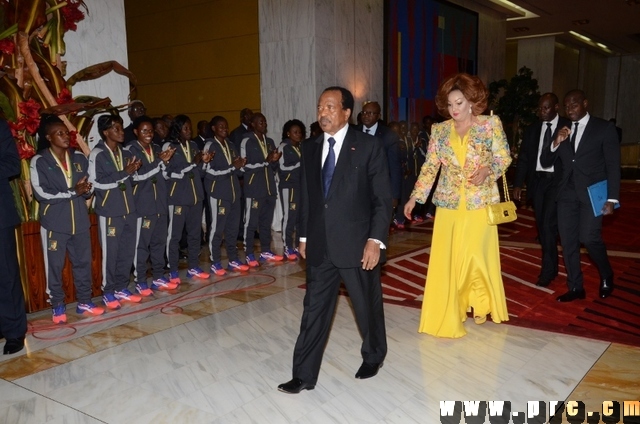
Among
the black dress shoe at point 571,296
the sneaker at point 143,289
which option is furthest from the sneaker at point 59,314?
the black dress shoe at point 571,296

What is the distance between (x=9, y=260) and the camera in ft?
13.6

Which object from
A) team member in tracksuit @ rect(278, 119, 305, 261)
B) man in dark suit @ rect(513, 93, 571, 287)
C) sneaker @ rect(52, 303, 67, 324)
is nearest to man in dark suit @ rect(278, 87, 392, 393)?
sneaker @ rect(52, 303, 67, 324)

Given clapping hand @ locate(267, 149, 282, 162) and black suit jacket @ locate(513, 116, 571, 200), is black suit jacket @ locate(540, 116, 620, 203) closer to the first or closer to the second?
black suit jacket @ locate(513, 116, 571, 200)

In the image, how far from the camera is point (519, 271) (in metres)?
6.57

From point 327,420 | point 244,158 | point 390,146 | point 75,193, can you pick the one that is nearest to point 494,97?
point 390,146

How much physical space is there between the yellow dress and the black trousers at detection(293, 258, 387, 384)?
987 mm

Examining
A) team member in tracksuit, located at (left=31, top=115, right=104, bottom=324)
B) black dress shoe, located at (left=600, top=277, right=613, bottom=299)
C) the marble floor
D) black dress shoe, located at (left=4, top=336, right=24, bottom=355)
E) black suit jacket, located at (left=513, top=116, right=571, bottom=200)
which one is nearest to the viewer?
the marble floor

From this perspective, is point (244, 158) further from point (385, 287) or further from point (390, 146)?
point (385, 287)

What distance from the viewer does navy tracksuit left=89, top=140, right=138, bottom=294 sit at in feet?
17.1

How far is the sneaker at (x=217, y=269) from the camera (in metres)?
6.54

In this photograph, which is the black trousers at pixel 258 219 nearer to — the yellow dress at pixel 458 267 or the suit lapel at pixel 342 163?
the yellow dress at pixel 458 267

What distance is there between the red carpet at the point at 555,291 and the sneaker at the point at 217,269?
6.13 ft

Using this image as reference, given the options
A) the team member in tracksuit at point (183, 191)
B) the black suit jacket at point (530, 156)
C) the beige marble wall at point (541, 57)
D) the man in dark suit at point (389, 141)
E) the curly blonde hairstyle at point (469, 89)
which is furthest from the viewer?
the beige marble wall at point (541, 57)

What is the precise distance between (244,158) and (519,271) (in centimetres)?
348
